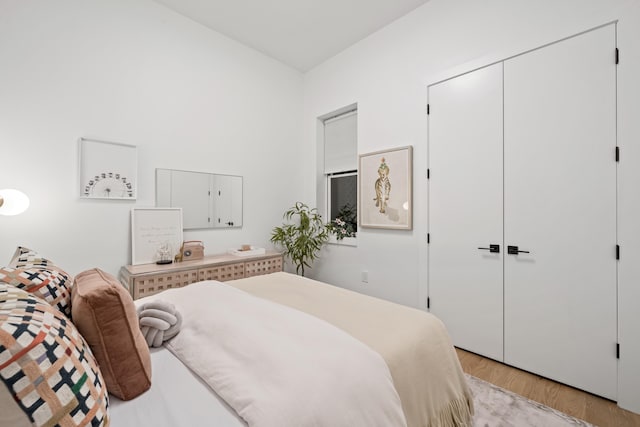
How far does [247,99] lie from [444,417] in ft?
11.5

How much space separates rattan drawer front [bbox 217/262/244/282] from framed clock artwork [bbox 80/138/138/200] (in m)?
1.06

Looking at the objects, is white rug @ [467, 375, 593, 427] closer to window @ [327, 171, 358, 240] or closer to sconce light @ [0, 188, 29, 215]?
window @ [327, 171, 358, 240]

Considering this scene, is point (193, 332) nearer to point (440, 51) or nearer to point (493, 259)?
point (493, 259)

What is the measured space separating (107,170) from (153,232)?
66cm

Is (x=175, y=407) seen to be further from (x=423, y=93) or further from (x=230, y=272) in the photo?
(x=423, y=93)

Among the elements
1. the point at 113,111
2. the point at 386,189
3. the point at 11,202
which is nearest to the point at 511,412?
the point at 386,189

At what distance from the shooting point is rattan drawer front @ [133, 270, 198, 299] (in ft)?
7.41

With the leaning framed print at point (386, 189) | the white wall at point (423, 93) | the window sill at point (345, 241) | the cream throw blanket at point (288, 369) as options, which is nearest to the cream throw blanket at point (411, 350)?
the cream throw blanket at point (288, 369)

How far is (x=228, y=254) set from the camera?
3145mm

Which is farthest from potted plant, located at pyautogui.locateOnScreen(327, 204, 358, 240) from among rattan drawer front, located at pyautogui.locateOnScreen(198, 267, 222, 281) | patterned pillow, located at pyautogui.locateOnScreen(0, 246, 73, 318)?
patterned pillow, located at pyautogui.locateOnScreen(0, 246, 73, 318)

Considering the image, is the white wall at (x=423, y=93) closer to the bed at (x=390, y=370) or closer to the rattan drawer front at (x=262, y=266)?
the rattan drawer front at (x=262, y=266)

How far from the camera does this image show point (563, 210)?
6.40 feet

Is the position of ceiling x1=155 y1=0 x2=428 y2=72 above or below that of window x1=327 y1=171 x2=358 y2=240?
above

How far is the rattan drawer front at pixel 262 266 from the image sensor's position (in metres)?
2.98
